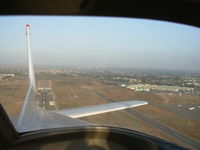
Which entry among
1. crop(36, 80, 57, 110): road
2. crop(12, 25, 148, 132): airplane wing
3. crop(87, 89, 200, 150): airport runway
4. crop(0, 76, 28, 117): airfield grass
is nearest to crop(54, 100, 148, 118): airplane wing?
crop(12, 25, 148, 132): airplane wing

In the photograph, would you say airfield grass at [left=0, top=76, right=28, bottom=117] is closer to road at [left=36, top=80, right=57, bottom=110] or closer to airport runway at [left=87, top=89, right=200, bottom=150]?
road at [left=36, top=80, right=57, bottom=110]

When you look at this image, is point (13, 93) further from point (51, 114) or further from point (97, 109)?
point (97, 109)

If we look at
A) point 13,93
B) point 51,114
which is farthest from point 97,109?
point 13,93

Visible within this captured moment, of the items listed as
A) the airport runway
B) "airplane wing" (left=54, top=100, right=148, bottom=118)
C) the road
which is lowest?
the airport runway

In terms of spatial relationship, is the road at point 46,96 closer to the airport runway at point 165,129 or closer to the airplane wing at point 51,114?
the airplane wing at point 51,114

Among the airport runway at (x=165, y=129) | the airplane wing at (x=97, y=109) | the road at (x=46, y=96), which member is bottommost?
the airport runway at (x=165, y=129)

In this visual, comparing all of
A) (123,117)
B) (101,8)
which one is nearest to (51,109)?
(123,117)

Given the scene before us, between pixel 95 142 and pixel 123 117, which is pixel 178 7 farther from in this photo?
pixel 123 117

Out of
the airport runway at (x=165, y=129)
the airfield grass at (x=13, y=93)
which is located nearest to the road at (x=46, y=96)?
the airfield grass at (x=13, y=93)
